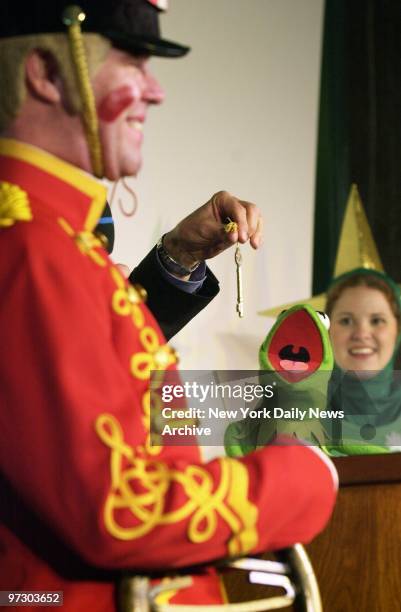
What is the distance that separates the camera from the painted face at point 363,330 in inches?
89.0

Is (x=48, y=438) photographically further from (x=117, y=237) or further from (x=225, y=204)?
(x=117, y=237)

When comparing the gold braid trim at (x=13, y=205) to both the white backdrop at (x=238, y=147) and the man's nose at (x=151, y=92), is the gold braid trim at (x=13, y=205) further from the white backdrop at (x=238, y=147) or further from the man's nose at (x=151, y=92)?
the white backdrop at (x=238, y=147)

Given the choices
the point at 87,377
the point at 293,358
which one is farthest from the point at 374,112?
the point at 87,377

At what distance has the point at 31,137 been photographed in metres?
0.76

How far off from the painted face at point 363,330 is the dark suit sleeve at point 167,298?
118 cm

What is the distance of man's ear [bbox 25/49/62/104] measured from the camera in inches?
29.3

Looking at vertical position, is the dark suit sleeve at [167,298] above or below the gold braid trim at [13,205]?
below

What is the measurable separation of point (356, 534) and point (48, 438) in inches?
26.0

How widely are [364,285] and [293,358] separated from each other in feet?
3.18

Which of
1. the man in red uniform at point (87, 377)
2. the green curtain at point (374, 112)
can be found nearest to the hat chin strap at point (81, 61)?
the man in red uniform at point (87, 377)

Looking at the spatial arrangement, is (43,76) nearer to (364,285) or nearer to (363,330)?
(363,330)

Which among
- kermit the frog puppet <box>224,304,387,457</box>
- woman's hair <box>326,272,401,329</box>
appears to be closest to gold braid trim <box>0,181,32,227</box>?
kermit the frog puppet <box>224,304,387,457</box>

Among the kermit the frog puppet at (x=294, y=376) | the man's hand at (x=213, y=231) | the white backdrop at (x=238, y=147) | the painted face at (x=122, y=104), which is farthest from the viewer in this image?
the white backdrop at (x=238, y=147)

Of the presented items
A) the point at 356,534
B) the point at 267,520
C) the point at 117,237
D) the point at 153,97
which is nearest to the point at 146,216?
the point at 117,237
